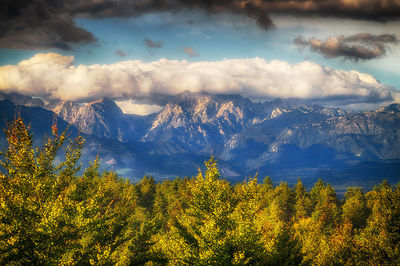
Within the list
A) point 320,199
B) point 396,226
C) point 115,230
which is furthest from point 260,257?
point 320,199

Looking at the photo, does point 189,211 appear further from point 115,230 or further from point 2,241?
point 2,241

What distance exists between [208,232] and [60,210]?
37.7 ft

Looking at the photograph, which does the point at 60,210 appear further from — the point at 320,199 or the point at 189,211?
the point at 320,199

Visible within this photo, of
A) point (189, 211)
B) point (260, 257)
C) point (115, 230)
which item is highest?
point (189, 211)

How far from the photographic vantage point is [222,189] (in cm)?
2723

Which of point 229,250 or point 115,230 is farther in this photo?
point 229,250

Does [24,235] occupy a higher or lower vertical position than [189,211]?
lower

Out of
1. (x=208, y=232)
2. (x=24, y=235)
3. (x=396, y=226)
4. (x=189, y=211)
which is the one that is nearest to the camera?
(x=24, y=235)

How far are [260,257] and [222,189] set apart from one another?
7.41 metres

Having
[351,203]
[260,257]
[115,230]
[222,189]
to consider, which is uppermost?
[351,203]

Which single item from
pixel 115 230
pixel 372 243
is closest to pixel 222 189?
pixel 115 230

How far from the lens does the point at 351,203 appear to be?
2953 inches

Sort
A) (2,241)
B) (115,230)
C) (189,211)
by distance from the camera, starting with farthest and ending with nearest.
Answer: (189,211) < (115,230) < (2,241)

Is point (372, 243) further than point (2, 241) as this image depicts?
Yes
